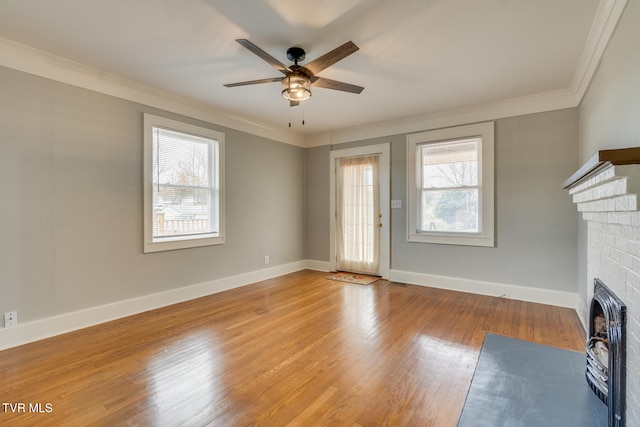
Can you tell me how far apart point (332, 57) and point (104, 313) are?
3.41m

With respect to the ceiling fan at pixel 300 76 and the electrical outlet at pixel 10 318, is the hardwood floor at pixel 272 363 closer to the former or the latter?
the electrical outlet at pixel 10 318

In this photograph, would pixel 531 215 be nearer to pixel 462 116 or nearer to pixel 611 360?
pixel 462 116

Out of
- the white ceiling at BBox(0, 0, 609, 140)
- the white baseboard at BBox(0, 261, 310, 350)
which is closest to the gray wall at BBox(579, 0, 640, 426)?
the white ceiling at BBox(0, 0, 609, 140)

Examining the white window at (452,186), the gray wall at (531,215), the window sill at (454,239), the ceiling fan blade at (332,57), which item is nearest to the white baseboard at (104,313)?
the window sill at (454,239)

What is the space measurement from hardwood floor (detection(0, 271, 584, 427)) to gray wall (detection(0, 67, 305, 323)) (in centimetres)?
42

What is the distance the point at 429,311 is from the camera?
3445 millimetres

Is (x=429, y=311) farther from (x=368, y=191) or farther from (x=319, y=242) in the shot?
(x=319, y=242)

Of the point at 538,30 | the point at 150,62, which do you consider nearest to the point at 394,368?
the point at 538,30

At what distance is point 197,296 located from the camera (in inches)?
158

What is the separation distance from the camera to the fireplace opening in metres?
1.43

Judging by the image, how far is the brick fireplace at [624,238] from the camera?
1208 mm

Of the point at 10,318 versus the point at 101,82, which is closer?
the point at 10,318

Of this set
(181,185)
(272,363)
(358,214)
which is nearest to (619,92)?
(272,363)

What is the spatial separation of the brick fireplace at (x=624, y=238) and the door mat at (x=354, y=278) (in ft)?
10.7
